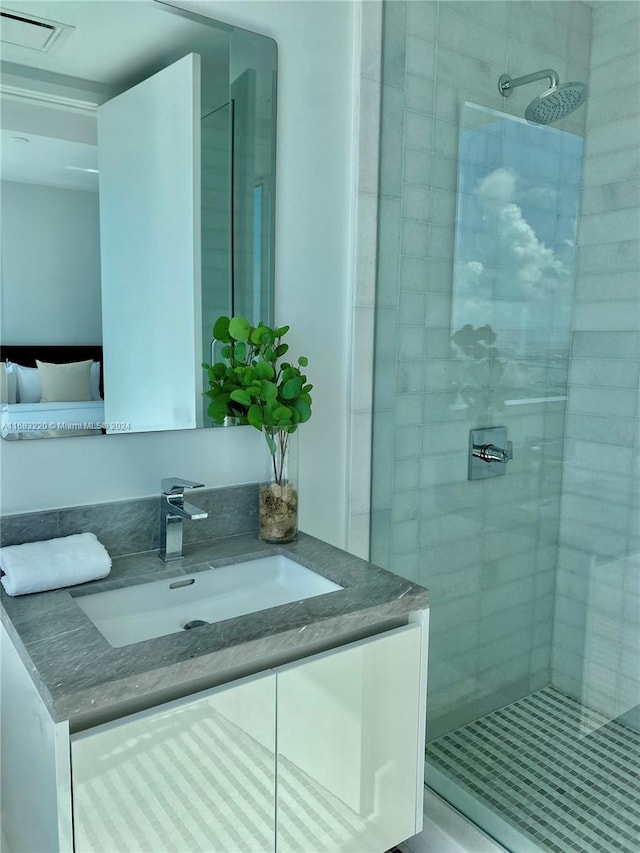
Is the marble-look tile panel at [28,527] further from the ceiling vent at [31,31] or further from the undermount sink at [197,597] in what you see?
the ceiling vent at [31,31]

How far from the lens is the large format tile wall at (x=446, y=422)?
1.55m

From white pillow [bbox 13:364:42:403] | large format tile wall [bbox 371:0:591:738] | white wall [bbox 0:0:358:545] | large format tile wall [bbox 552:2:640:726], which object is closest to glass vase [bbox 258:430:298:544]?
white wall [bbox 0:0:358:545]

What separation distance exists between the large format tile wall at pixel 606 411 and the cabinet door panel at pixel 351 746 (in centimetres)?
40

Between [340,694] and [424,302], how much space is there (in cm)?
96

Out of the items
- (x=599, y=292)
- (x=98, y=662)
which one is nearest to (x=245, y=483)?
(x=98, y=662)

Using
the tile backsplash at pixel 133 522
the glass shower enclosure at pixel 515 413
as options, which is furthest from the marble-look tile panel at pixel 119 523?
the glass shower enclosure at pixel 515 413

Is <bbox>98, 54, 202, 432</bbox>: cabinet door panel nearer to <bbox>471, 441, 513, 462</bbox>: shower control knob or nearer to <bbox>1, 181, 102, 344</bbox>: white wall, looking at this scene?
<bbox>1, 181, 102, 344</bbox>: white wall

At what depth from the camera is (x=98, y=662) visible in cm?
101

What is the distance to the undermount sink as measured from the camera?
1314 mm

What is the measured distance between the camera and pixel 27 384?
137cm

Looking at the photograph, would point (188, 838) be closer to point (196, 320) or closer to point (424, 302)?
point (196, 320)

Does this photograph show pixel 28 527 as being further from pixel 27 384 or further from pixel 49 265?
pixel 49 265

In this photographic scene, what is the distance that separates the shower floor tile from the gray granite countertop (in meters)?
0.48

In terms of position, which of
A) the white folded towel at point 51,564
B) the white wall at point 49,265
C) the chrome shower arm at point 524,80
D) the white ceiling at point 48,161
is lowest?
the white folded towel at point 51,564
